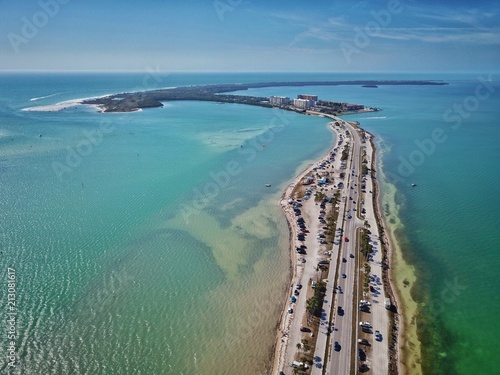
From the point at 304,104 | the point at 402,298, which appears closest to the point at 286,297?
the point at 402,298

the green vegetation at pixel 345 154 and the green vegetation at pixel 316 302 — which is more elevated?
the green vegetation at pixel 345 154

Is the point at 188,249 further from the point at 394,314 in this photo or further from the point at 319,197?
the point at 394,314

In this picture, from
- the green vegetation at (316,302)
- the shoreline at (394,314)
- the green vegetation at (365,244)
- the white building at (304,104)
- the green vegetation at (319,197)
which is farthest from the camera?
the white building at (304,104)

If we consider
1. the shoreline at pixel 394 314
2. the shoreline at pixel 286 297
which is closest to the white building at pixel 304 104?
the shoreline at pixel 286 297

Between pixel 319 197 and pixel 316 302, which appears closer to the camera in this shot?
pixel 316 302

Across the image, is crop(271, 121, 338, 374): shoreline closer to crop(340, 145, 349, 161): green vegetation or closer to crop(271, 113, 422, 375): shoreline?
crop(271, 113, 422, 375): shoreline

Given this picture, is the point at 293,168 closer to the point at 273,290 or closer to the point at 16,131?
the point at 273,290

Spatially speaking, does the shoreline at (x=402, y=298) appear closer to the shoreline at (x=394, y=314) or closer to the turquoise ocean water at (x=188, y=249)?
the shoreline at (x=394, y=314)

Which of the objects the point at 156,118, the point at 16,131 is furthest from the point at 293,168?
the point at 16,131
